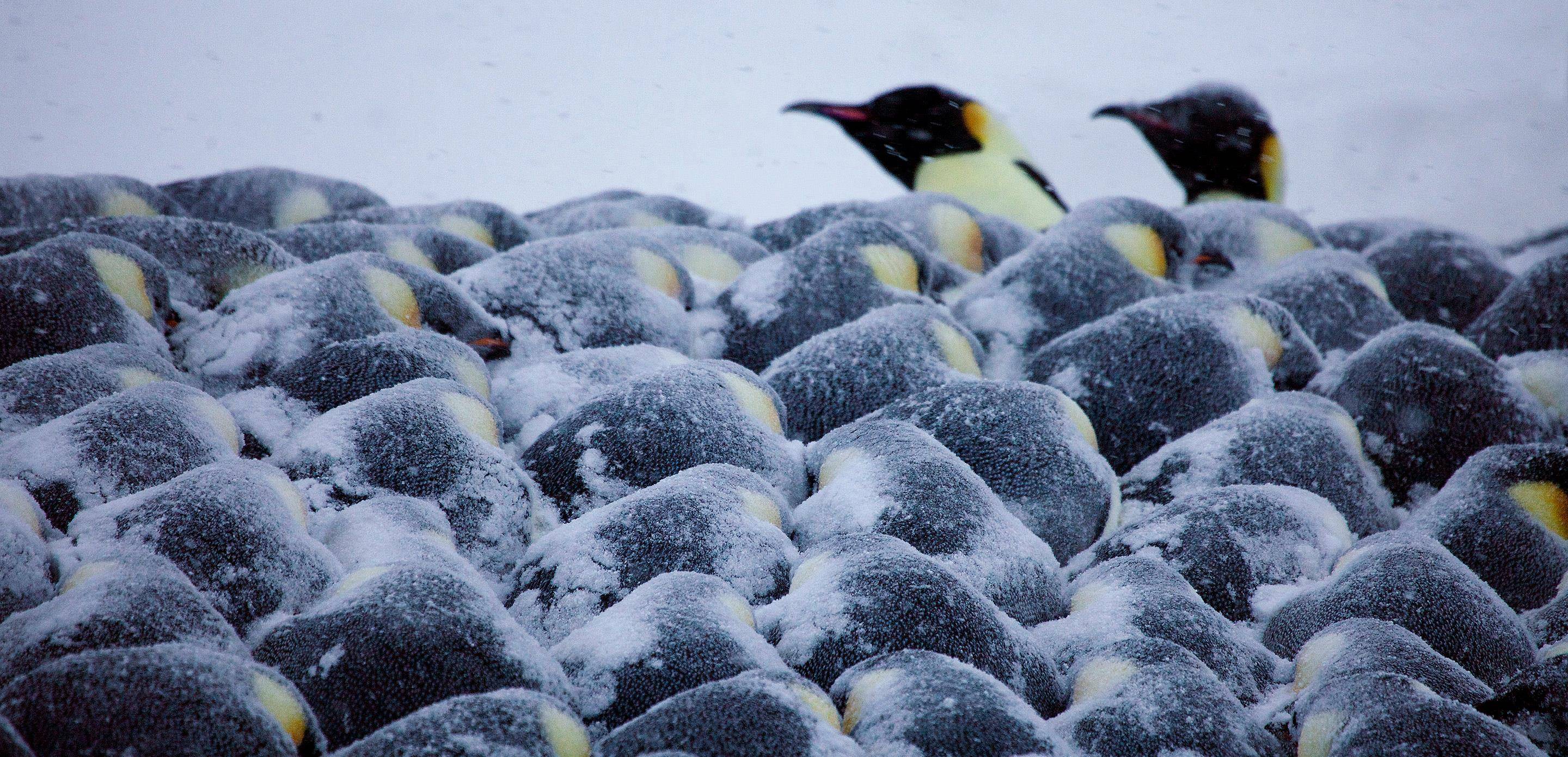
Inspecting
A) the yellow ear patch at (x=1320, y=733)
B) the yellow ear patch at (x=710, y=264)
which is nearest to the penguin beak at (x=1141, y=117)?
the yellow ear patch at (x=710, y=264)

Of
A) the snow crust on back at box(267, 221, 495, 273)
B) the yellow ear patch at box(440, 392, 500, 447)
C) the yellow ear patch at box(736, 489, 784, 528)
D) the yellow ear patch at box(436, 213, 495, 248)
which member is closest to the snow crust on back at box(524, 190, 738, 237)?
the yellow ear patch at box(436, 213, 495, 248)

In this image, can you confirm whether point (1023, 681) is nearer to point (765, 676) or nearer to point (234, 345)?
point (765, 676)

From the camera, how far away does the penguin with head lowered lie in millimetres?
1668

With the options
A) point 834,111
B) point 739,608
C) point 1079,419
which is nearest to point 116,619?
point 739,608

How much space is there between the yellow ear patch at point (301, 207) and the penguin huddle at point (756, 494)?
0.42 ft

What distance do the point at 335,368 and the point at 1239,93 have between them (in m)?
1.30

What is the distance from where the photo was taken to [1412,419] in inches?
34.0

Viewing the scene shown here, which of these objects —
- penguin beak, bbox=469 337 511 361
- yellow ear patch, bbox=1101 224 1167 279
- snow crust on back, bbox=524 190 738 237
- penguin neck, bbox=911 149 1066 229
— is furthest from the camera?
penguin neck, bbox=911 149 1066 229

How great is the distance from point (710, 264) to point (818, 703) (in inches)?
26.9

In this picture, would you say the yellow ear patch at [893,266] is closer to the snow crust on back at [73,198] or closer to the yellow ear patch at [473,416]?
the yellow ear patch at [473,416]

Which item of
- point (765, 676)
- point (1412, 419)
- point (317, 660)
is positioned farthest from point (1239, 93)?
point (317, 660)

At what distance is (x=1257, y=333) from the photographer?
3.02 ft

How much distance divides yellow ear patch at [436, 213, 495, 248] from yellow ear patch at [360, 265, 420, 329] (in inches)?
11.8

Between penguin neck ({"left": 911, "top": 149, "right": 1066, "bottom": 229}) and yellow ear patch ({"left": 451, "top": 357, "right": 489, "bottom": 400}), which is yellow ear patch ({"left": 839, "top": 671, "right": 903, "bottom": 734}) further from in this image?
penguin neck ({"left": 911, "top": 149, "right": 1066, "bottom": 229})
